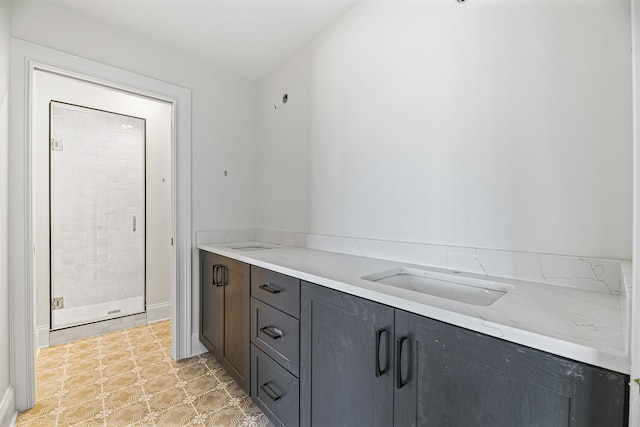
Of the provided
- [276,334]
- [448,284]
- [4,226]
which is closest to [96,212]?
[4,226]

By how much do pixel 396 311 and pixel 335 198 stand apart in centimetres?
113

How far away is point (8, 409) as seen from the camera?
59.7 inches

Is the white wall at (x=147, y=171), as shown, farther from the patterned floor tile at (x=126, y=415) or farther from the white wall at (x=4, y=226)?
the patterned floor tile at (x=126, y=415)

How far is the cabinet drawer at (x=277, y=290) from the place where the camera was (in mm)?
1296

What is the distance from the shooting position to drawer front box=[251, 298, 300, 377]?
51.2 inches

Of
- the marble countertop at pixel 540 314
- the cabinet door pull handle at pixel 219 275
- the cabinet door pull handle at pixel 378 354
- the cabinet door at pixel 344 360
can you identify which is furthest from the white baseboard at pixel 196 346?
the cabinet door pull handle at pixel 378 354

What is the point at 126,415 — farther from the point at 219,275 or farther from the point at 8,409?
the point at 219,275

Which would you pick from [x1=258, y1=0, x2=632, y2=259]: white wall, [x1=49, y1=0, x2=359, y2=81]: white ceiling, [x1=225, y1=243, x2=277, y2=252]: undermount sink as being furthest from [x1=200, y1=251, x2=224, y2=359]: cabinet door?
[x1=49, y1=0, x2=359, y2=81]: white ceiling

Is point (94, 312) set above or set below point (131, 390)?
above

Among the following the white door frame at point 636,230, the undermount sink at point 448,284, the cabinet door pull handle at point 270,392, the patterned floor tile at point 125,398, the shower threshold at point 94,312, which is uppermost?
the white door frame at point 636,230

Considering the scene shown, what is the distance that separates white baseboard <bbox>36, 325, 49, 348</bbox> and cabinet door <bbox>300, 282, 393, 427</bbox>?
2.57 meters

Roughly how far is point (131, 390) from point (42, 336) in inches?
50.9

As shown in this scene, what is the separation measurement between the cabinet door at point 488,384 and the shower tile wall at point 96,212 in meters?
3.02

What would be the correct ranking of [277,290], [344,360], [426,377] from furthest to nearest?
1. [277,290]
2. [344,360]
3. [426,377]
